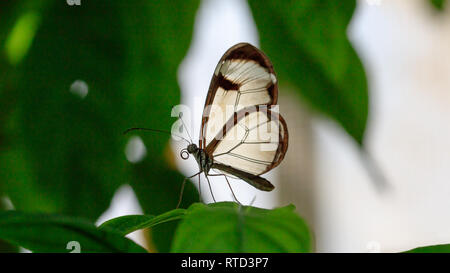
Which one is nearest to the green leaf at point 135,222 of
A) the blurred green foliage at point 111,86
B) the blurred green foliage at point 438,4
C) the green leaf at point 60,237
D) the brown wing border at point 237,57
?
the green leaf at point 60,237

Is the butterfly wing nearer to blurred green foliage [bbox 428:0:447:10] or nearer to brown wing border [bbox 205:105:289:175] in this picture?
brown wing border [bbox 205:105:289:175]

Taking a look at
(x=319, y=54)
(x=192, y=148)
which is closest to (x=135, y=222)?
(x=192, y=148)

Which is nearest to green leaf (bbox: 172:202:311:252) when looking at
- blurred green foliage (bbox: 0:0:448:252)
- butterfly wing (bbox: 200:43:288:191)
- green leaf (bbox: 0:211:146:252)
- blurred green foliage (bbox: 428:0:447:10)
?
green leaf (bbox: 0:211:146:252)

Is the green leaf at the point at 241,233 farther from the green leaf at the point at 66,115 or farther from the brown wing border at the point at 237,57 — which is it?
the green leaf at the point at 66,115

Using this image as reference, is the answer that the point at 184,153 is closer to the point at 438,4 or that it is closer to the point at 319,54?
the point at 319,54

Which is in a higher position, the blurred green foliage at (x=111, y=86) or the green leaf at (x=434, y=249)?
the blurred green foliage at (x=111, y=86)
